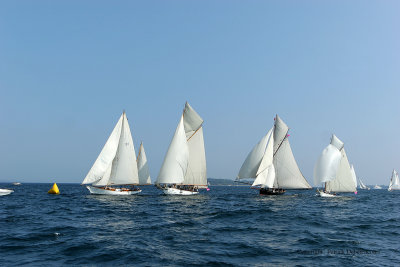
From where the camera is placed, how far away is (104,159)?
5809cm

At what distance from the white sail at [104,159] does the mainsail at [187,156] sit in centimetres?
928

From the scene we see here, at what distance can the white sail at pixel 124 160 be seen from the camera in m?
59.6

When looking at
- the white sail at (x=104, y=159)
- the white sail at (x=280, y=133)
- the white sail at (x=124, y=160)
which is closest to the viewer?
Result: the white sail at (x=104, y=159)

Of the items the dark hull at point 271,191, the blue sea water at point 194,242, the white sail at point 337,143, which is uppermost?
the white sail at point 337,143

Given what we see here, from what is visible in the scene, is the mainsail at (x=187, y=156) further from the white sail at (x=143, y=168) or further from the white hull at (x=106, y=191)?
the white sail at (x=143, y=168)

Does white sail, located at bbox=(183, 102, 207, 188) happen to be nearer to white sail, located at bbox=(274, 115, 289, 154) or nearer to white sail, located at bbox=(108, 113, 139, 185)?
white sail, located at bbox=(108, 113, 139, 185)

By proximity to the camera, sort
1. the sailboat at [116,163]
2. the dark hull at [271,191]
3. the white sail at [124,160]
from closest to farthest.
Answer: the sailboat at [116,163], the white sail at [124,160], the dark hull at [271,191]

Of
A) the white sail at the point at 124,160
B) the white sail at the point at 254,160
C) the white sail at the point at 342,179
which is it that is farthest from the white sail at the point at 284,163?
the white sail at the point at 124,160

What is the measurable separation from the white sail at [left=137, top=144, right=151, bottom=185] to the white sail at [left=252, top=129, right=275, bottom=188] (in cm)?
2352

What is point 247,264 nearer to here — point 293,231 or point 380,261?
point 380,261

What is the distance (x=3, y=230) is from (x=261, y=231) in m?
18.5

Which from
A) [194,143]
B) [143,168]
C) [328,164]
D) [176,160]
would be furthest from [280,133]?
[143,168]

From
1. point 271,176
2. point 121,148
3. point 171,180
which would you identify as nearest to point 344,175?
point 271,176

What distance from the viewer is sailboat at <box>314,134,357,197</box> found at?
2618 inches
